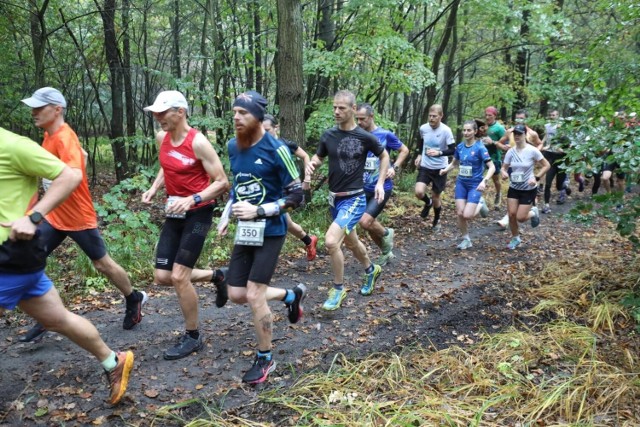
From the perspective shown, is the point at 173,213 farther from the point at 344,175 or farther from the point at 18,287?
the point at 344,175

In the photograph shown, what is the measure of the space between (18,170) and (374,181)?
191 inches

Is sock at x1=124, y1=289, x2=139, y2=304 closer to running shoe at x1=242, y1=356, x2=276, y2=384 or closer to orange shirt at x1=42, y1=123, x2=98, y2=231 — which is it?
orange shirt at x1=42, y1=123, x2=98, y2=231

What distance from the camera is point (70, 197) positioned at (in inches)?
169

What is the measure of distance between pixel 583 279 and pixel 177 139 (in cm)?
557

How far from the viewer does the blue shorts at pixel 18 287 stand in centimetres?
290

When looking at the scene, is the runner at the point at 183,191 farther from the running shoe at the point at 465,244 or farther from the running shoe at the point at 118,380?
the running shoe at the point at 465,244

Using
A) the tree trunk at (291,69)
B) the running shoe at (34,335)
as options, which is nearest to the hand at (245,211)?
the running shoe at (34,335)

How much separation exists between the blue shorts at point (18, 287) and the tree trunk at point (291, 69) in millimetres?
5905

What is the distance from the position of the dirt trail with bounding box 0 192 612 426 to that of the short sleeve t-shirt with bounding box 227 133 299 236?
1.38 meters

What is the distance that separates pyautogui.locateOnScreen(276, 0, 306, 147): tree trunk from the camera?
8.05m

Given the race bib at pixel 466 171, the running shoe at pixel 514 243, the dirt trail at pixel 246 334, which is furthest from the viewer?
the running shoe at pixel 514 243

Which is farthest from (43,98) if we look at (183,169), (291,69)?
(291,69)

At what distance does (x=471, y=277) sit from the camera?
6879 millimetres

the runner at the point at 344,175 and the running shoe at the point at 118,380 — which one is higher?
the runner at the point at 344,175
